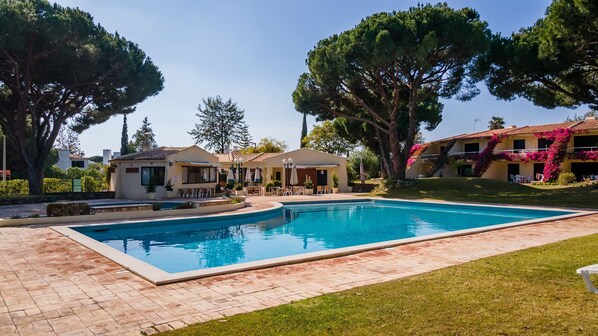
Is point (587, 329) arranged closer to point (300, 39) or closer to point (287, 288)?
point (287, 288)

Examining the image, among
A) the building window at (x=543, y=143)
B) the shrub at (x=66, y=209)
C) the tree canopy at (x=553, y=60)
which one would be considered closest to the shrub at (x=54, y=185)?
the shrub at (x=66, y=209)

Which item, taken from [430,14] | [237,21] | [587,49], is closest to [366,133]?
[430,14]

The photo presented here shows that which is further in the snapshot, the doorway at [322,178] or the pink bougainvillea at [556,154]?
the doorway at [322,178]

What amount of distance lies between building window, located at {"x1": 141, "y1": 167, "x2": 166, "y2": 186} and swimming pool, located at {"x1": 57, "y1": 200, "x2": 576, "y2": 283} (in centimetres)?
910

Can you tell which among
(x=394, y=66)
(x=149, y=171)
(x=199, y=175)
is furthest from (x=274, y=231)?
(x=394, y=66)

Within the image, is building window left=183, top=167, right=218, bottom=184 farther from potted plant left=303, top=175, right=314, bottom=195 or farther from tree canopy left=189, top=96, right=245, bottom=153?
tree canopy left=189, top=96, right=245, bottom=153

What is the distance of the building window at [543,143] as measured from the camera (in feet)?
118

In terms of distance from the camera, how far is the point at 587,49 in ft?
68.4

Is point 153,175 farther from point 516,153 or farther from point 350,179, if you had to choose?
point 516,153

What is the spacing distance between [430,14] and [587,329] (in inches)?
984

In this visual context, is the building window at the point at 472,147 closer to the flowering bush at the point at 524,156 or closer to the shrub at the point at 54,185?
the flowering bush at the point at 524,156

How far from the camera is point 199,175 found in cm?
2852

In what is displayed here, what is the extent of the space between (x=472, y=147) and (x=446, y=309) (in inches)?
1630

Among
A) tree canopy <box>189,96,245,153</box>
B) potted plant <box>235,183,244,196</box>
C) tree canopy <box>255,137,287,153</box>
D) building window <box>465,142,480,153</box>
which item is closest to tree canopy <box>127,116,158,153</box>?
tree canopy <box>189,96,245,153</box>
